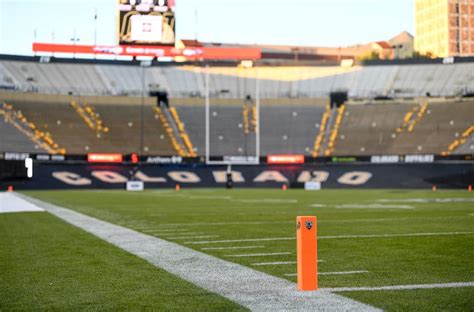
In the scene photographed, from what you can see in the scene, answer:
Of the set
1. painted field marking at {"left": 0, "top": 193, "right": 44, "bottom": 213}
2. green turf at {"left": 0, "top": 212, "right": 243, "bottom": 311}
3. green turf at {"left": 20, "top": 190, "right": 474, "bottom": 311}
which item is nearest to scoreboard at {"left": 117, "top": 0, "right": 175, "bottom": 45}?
painted field marking at {"left": 0, "top": 193, "right": 44, "bottom": 213}

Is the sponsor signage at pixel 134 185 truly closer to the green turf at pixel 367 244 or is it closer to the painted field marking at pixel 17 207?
the painted field marking at pixel 17 207

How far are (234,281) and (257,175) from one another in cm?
4519

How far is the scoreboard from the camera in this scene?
27.6m

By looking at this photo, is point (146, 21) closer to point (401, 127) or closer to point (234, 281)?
point (234, 281)

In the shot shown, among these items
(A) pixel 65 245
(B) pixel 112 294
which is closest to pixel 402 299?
(B) pixel 112 294

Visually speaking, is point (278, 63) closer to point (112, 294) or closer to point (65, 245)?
point (65, 245)

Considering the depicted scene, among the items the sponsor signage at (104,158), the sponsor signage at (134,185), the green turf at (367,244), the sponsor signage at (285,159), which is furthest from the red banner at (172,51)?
the green turf at (367,244)

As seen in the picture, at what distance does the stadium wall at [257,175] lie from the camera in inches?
1943

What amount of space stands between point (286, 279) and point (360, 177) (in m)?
44.0

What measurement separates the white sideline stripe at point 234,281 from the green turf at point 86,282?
20 centimetres

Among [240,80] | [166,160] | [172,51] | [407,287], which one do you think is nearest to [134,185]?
[166,160]

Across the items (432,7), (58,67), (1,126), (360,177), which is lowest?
(360,177)

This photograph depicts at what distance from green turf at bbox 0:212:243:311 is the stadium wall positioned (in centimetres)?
3868

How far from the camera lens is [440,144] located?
51375 mm
